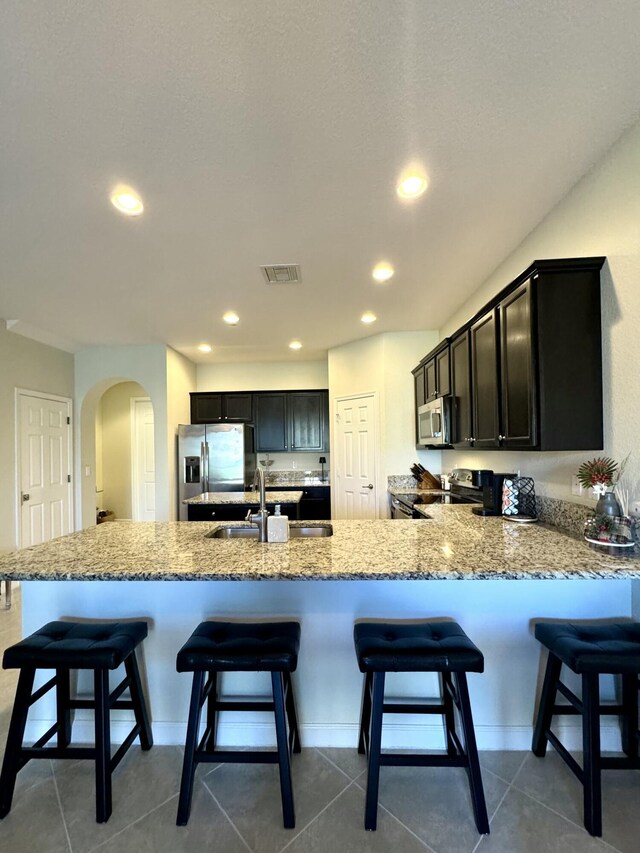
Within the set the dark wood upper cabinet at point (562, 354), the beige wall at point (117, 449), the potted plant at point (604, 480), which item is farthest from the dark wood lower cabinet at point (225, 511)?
the beige wall at point (117, 449)

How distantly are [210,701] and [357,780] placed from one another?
0.68 m

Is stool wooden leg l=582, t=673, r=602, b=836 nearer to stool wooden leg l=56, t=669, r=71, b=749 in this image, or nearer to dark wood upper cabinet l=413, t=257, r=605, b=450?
dark wood upper cabinet l=413, t=257, r=605, b=450

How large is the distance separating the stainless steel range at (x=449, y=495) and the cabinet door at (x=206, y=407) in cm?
303

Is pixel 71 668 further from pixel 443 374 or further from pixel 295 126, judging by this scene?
pixel 443 374

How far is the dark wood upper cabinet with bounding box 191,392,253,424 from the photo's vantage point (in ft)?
19.2

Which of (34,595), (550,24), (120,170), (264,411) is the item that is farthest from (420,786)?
(264,411)

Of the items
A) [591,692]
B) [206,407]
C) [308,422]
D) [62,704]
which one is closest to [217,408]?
[206,407]

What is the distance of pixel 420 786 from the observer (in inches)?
60.9

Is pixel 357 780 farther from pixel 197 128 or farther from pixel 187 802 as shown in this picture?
pixel 197 128

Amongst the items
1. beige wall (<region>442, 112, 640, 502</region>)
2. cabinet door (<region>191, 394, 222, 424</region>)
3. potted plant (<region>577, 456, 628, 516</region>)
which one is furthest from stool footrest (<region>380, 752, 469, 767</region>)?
cabinet door (<region>191, 394, 222, 424</region>)

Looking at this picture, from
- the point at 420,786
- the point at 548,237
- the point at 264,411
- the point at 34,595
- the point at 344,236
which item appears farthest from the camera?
the point at 264,411

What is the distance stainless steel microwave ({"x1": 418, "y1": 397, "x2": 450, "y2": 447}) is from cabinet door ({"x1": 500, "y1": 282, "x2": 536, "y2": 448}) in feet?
3.11

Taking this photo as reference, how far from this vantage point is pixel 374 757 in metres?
1.38

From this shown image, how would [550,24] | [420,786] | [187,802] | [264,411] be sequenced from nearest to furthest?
1. [550,24]
2. [187,802]
3. [420,786]
4. [264,411]
